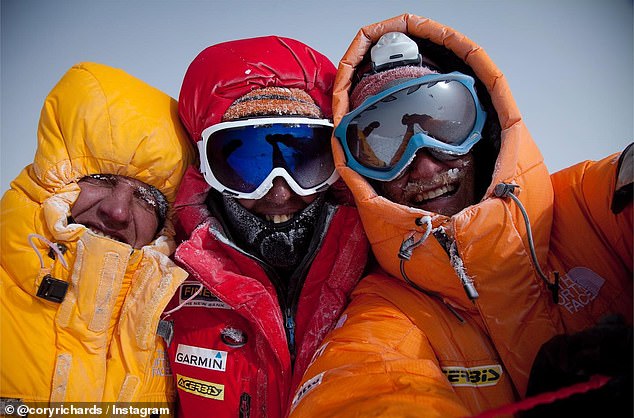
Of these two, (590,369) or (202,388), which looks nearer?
(590,369)

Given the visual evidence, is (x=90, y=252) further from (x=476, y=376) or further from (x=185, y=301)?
(x=476, y=376)

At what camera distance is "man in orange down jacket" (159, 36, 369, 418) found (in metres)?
2.00

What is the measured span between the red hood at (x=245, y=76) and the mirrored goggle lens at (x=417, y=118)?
1.28 feet

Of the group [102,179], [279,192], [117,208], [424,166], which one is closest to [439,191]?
[424,166]

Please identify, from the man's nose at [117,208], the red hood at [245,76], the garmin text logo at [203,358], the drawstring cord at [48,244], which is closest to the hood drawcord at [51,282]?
the drawstring cord at [48,244]

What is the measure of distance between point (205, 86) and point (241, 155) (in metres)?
0.47

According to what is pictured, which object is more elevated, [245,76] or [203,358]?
[245,76]

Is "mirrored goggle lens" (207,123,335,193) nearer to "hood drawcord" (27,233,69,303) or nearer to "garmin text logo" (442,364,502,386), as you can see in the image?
"hood drawcord" (27,233,69,303)

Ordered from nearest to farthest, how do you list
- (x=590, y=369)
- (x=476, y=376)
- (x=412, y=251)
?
(x=590, y=369)
(x=476, y=376)
(x=412, y=251)

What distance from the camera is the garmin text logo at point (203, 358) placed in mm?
2025

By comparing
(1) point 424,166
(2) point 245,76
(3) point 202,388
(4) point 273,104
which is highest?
(2) point 245,76

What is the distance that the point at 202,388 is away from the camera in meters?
2.02

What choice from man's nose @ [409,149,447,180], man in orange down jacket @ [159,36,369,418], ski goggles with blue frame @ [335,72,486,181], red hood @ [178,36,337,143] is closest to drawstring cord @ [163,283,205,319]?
man in orange down jacket @ [159,36,369,418]

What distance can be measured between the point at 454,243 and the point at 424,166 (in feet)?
1.35
